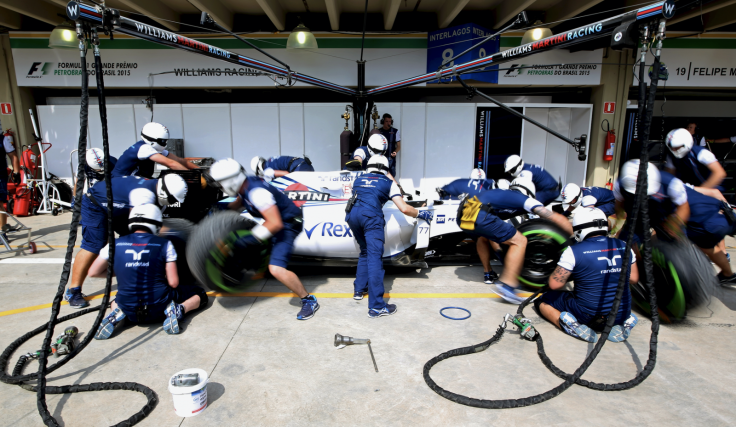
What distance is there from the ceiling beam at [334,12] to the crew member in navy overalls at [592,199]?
18.5ft

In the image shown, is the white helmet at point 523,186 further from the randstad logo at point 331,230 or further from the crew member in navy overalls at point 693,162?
the randstad logo at point 331,230

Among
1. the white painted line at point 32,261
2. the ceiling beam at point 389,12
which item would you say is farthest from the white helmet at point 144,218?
the ceiling beam at point 389,12

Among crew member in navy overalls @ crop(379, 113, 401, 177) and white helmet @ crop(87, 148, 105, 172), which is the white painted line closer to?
white helmet @ crop(87, 148, 105, 172)

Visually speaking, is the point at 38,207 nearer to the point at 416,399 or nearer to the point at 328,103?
the point at 328,103

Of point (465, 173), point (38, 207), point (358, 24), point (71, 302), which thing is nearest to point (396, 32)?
point (358, 24)

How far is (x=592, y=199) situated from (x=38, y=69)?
1234 cm

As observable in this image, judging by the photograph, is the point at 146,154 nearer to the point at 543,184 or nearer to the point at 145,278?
the point at 145,278

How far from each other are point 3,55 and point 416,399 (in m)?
12.7

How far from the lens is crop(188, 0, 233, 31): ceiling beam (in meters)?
7.99

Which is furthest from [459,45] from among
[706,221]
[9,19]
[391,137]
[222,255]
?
[9,19]

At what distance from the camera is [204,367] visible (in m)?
2.87

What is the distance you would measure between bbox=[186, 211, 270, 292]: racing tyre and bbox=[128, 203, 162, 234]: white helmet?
12.8 inches

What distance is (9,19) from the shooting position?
9.09m

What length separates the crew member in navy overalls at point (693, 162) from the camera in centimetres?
431
